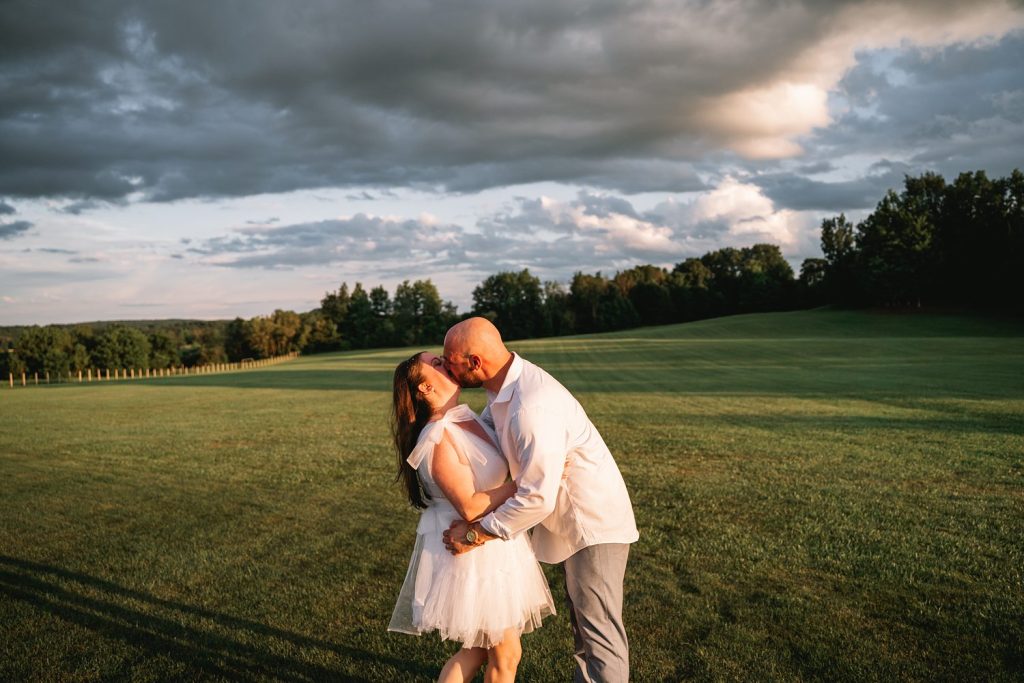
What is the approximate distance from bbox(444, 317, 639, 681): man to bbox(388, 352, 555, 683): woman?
119 mm

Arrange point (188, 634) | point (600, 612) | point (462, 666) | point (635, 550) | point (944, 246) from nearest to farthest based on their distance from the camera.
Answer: point (600, 612) < point (462, 666) < point (188, 634) < point (635, 550) < point (944, 246)

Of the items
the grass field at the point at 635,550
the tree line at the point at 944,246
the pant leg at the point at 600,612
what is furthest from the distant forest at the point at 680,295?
the pant leg at the point at 600,612

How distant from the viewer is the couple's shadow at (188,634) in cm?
466

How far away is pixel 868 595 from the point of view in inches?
217

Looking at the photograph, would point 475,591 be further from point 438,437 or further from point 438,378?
point 438,378

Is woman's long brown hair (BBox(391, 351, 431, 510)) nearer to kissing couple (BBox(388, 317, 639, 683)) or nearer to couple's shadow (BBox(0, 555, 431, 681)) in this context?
kissing couple (BBox(388, 317, 639, 683))

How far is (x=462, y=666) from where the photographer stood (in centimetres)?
354

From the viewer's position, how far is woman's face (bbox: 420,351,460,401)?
3.39 metres

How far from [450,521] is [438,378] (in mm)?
765

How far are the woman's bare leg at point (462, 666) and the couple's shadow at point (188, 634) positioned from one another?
1169 mm

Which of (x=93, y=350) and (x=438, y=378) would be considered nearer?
(x=438, y=378)

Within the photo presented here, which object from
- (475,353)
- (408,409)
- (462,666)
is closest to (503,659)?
(462,666)

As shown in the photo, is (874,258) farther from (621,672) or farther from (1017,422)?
(621,672)

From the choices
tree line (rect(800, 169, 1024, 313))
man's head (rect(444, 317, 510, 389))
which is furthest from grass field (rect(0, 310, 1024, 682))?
tree line (rect(800, 169, 1024, 313))
